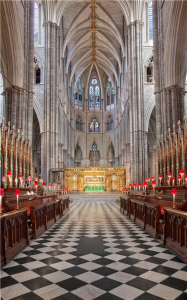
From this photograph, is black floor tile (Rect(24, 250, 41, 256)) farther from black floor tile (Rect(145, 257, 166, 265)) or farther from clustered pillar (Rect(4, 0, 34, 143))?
clustered pillar (Rect(4, 0, 34, 143))

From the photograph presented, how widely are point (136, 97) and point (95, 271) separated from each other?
2299 centimetres

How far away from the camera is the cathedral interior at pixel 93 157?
358 cm

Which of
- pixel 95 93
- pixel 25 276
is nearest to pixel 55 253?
pixel 25 276

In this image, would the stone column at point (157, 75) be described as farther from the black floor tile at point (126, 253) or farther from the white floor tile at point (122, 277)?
the white floor tile at point (122, 277)

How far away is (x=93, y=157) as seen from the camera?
46.9m

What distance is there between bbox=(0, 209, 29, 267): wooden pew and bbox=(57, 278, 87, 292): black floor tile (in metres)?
1.19

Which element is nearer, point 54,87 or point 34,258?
point 34,258

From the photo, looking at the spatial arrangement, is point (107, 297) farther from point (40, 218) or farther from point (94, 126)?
point (94, 126)

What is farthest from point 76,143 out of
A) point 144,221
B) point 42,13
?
point 144,221

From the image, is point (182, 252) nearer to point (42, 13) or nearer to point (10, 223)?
point (10, 223)

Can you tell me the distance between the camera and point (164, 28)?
17797mm

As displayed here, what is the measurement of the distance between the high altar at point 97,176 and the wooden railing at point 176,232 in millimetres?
26986

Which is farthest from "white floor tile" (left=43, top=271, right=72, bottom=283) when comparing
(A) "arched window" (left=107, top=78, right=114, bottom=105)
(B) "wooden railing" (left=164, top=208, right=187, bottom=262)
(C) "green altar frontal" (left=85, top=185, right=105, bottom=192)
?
(A) "arched window" (left=107, top=78, right=114, bottom=105)

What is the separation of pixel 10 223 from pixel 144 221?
Answer: 13.1 feet
